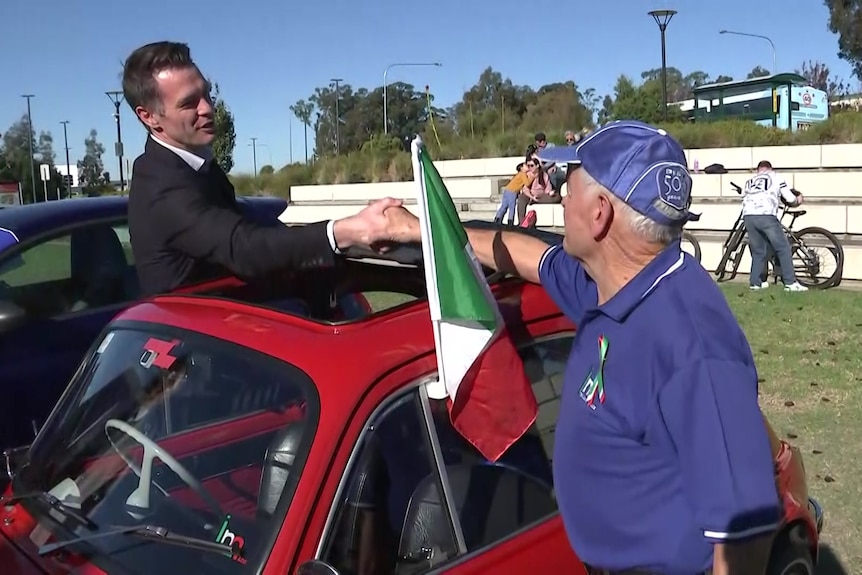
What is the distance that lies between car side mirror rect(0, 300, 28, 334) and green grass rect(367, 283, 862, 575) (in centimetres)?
207

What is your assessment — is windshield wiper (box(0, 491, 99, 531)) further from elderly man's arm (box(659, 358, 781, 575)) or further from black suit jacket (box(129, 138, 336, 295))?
elderly man's arm (box(659, 358, 781, 575))

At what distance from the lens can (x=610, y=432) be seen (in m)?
1.99

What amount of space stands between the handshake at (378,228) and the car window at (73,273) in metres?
2.85

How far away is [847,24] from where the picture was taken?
40812mm

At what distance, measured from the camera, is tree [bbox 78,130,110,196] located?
56.1m

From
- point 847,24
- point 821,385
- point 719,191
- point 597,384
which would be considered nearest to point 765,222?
point 821,385

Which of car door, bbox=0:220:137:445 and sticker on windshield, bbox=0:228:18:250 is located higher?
sticker on windshield, bbox=0:228:18:250

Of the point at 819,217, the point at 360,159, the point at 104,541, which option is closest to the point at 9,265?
the point at 104,541

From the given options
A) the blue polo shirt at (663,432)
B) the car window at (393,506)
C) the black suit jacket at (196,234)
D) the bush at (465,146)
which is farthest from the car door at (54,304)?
the bush at (465,146)

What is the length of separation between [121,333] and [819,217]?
14.4 meters

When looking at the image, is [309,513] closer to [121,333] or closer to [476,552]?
[476,552]

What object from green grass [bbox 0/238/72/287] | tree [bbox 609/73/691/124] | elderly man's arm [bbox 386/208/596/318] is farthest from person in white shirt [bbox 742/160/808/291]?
tree [bbox 609/73/691/124]

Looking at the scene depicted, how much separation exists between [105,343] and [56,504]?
1.69 ft

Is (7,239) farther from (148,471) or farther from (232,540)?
(232,540)
